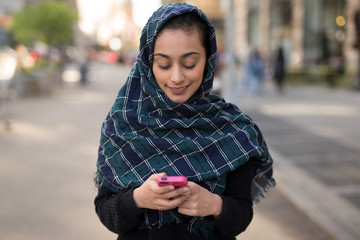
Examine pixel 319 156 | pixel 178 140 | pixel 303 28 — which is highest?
pixel 178 140

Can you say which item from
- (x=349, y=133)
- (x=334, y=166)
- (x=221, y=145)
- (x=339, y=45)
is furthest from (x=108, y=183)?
(x=339, y=45)

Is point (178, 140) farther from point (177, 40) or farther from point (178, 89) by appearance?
point (177, 40)

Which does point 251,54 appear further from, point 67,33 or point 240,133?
point 240,133

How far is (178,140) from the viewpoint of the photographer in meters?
1.63

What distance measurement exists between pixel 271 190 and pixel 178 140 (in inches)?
151

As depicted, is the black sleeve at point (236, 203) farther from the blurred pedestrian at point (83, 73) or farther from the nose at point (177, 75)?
the blurred pedestrian at point (83, 73)

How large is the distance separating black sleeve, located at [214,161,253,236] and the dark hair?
514 millimetres

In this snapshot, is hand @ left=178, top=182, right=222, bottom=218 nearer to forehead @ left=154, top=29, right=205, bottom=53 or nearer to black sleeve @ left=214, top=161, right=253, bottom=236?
black sleeve @ left=214, top=161, right=253, bottom=236

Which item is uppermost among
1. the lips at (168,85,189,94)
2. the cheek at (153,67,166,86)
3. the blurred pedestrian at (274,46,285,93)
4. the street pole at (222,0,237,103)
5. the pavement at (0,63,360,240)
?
the cheek at (153,67,166,86)

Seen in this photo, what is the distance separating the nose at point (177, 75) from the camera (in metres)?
1.58

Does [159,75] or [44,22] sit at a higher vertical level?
[44,22]

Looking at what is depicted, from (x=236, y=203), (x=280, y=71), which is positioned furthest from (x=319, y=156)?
(x=280, y=71)

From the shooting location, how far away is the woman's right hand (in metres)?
1.42

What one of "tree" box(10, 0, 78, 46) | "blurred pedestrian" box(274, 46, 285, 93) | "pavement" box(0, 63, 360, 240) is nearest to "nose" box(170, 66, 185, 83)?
"pavement" box(0, 63, 360, 240)
